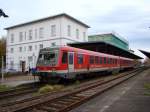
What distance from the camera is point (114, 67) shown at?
3616 centimetres

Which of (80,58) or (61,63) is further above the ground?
(80,58)

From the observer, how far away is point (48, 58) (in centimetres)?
1952

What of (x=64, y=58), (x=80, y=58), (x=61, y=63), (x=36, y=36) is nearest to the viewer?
(x=61, y=63)

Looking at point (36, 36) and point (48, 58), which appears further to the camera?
point (36, 36)

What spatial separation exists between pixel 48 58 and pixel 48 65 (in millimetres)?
708

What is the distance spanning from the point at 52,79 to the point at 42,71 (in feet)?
3.13

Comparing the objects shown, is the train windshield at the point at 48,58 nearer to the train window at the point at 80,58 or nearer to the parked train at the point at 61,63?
the parked train at the point at 61,63

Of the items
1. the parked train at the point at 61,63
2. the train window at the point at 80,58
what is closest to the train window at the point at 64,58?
the parked train at the point at 61,63

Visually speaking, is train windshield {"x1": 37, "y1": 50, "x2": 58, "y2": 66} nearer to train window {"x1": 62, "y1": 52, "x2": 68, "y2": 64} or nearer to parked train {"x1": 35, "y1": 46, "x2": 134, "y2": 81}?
parked train {"x1": 35, "y1": 46, "x2": 134, "y2": 81}

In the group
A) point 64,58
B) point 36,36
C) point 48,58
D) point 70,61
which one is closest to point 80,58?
point 70,61

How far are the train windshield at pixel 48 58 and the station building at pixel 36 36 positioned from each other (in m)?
26.6

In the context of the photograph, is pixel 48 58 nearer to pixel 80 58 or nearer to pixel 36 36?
pixel 80 58

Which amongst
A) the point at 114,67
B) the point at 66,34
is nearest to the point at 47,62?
the point at 114,67

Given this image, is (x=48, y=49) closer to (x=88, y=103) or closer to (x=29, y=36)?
(x=88, y=103)
